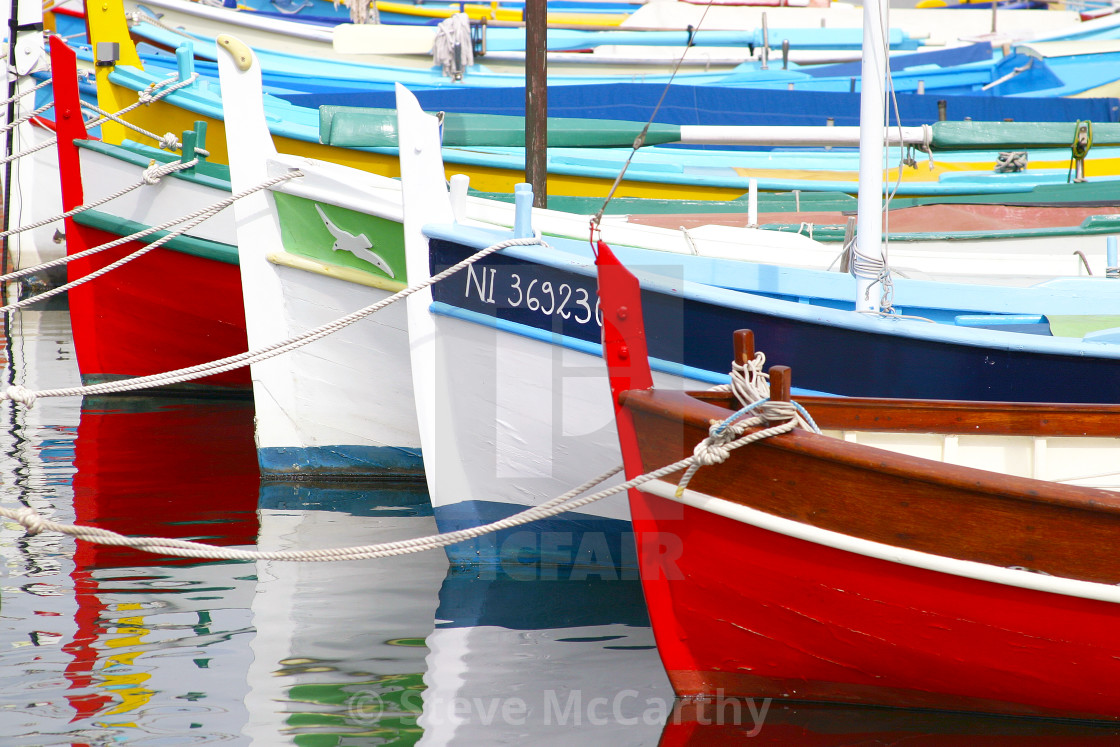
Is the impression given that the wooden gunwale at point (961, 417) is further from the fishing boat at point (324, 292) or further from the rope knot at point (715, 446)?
the fishing boat at point (324, 292)

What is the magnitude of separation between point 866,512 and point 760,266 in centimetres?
191

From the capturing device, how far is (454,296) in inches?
182

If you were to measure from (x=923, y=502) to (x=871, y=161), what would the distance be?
5.39 feet

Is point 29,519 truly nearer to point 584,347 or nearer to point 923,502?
point 584,347

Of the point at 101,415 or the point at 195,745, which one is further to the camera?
the point at 101,415

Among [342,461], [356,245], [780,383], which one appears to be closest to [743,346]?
[780,383]

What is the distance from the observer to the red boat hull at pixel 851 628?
3230 mm

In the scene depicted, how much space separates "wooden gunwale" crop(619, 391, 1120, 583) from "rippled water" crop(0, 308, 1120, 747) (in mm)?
709

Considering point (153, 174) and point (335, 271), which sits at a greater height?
point (153, 174)

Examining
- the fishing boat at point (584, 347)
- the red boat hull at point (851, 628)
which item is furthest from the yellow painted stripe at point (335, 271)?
the red boat hull at point (851, 628)

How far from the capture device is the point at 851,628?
133 inches

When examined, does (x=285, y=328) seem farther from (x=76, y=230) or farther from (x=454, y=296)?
(x=76, y=230)

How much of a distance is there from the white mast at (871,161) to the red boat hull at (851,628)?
1415 millimetres

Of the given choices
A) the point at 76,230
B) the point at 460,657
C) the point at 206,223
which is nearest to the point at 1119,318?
the point at 460,657
